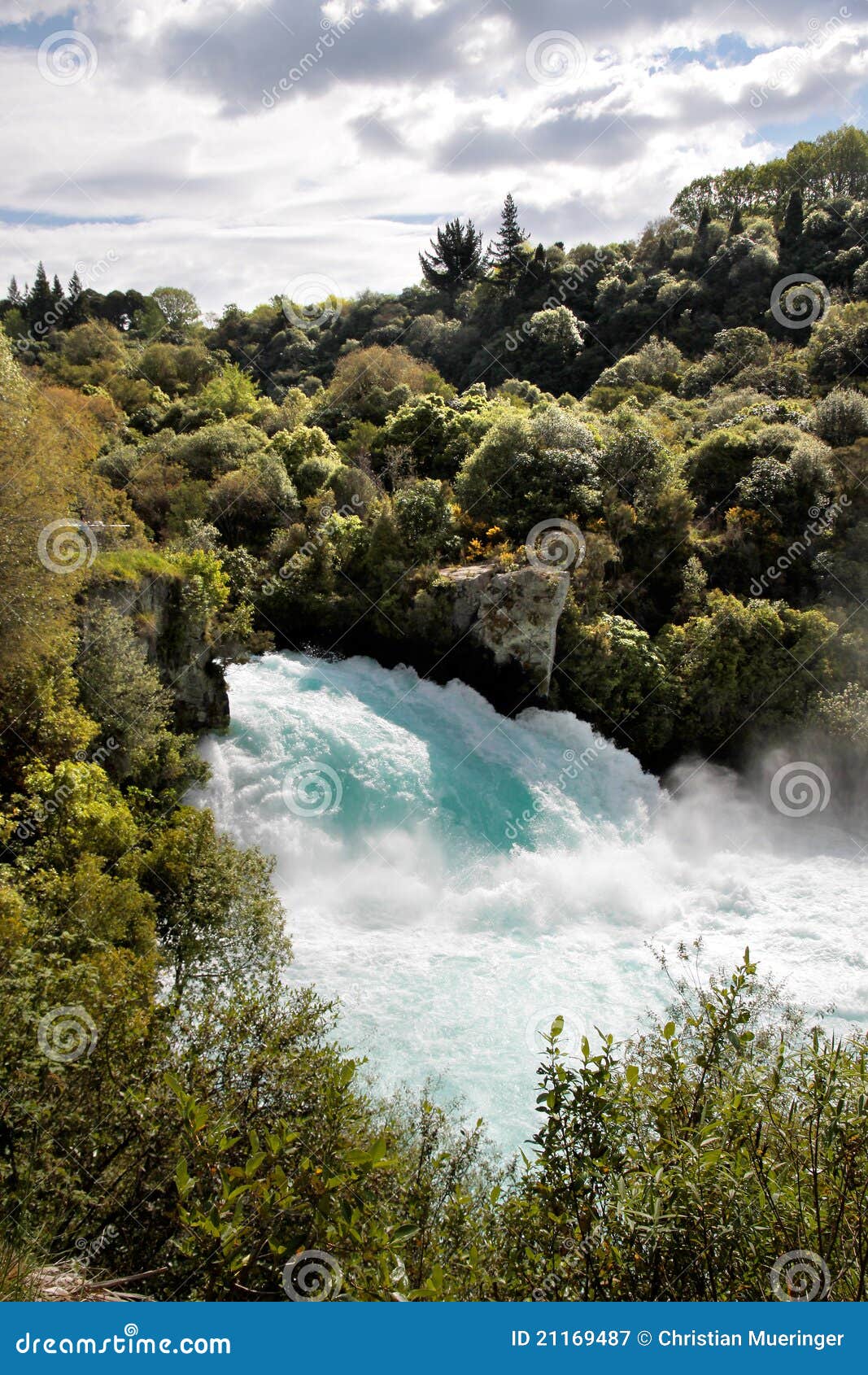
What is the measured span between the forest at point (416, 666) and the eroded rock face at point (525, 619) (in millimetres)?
864

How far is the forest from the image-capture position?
407 centimetres

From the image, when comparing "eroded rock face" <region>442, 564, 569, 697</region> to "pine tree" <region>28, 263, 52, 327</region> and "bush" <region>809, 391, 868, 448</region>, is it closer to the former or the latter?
"bush" <region>809, 391, 868, 448</region>

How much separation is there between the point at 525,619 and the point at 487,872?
23.4 feet

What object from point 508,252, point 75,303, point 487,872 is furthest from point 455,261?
point 487,872

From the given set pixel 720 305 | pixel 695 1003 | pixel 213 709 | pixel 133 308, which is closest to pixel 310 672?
pixel 213 709

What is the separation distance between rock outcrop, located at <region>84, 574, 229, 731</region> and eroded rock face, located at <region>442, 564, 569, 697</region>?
7.11m

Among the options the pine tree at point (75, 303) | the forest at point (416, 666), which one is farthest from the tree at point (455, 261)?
the pine tree at point (75, 303)

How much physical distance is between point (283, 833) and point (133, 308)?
2417 inches

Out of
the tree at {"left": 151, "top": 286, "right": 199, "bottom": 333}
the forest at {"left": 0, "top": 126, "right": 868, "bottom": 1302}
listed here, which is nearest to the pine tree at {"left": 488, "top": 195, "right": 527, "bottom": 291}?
the forest at {"left": 0, "top": 126, "right": 868, "bottom": 1302}

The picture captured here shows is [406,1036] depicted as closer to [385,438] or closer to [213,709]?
[213,709]

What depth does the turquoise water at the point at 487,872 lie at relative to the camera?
12508mm

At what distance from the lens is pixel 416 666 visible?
70.4ft

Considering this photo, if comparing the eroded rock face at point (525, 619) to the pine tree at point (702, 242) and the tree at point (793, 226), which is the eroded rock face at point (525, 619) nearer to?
the pine tree at point (702, 242)

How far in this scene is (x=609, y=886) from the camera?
53.4 ft
